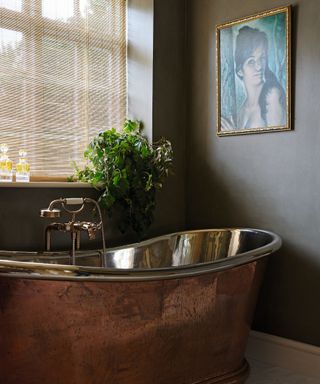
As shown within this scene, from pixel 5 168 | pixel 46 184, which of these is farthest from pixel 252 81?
pixel 5 168

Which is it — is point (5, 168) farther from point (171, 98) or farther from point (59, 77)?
point (171, 98)

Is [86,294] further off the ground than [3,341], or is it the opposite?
[86,294]

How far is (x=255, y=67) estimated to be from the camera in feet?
8.77

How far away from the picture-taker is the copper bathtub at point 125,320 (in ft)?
5.30

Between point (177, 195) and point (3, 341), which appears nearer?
point (3, 341)

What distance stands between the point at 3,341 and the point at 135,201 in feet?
3.96

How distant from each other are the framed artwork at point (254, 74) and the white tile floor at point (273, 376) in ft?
4.13

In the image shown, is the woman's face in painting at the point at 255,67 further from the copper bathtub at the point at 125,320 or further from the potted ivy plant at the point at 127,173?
the copper bathtub at the point at 125,320

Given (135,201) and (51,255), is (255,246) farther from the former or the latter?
(51,255)

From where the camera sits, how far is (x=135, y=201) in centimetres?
267

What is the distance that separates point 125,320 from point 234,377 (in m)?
0.77

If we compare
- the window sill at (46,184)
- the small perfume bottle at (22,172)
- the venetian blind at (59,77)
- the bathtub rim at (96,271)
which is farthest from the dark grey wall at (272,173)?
the small perfume bottle at (22,172)

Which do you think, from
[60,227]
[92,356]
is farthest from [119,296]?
[60,227]

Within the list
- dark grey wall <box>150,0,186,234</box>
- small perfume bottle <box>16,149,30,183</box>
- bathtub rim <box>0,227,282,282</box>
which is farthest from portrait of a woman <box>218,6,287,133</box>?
small perfume bottle <box>16,149,30,183</box>
